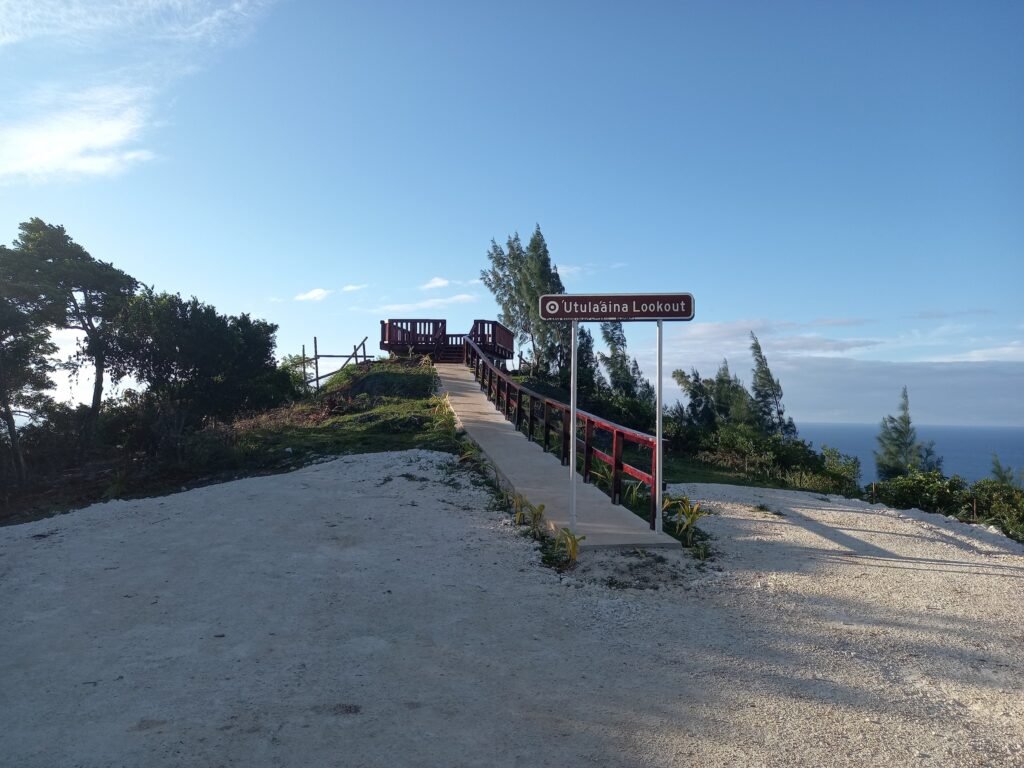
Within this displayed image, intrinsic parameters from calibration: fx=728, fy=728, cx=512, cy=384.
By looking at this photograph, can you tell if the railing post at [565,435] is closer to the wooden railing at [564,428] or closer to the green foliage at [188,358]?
the wooden railing at [564,428]

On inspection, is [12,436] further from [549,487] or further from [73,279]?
[549,487]

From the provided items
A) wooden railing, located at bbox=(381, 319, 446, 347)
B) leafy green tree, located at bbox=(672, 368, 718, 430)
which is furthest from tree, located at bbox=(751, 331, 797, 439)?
wooden railing, located at bbox=(381, 319, 446, 347)

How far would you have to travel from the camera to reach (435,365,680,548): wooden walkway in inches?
306

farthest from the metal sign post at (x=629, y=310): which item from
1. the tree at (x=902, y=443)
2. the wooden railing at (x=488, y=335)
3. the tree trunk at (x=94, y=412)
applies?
the tree at (x=902, y=443)

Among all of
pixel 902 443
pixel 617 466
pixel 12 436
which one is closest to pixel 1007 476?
pixel 617 466

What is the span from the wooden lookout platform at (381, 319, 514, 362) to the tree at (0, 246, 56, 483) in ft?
37.6

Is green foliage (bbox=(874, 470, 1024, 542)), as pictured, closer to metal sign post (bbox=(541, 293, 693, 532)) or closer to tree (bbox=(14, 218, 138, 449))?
metal sign post (bbox=(541, 293, 693, 532))

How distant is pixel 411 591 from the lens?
634 centimetres

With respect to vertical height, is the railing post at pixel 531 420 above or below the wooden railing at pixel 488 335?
below

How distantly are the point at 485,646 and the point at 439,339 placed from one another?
24.1 m

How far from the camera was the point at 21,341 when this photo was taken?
17.9 meters

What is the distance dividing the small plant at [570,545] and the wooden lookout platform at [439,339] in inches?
787

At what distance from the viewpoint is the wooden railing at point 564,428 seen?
Answer: 884 centimetres

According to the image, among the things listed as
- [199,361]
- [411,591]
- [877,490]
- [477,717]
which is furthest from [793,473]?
[199,361]
